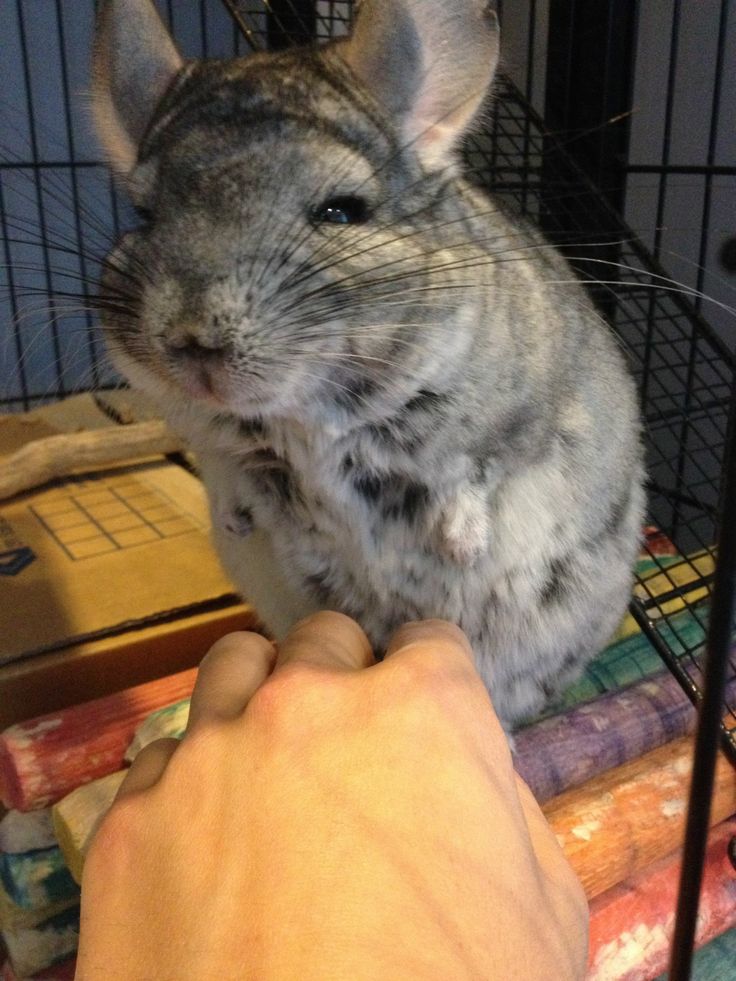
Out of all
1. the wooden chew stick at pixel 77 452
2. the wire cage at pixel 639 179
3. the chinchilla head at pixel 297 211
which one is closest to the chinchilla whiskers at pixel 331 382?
the chinchilla head at pixel 297 211

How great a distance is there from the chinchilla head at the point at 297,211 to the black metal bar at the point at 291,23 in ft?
2.32

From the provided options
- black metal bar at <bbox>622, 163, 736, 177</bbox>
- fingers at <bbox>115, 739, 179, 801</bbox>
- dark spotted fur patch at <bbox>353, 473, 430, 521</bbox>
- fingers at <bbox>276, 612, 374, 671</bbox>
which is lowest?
fingers at <bbox>115, 739, 179, 801</bbox>

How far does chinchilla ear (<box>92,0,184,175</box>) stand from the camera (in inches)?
40.6

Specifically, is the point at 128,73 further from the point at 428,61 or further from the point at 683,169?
the point at 683,169

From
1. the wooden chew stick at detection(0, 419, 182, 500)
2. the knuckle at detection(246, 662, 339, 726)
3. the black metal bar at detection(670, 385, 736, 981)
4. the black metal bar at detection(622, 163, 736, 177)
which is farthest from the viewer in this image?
the wooden chew stick at detection(0, 419, 182, 500)

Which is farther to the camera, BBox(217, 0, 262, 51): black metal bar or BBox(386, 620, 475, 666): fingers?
BBox(217, 0, 262, 51): black metal bar

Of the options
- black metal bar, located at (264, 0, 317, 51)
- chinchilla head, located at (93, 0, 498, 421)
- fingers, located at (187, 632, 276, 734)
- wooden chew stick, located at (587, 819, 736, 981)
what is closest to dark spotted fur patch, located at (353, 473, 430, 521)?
chinchilla head, located at (93, 0, 498, 421)

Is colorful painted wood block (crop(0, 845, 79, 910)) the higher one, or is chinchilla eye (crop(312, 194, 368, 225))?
chinchilla eye (crop(312, 194, 368, 225))

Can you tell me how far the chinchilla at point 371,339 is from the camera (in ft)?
2.74

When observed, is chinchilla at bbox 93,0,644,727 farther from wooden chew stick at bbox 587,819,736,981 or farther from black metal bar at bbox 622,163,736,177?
black metal bar at bbox 622,163,736,177

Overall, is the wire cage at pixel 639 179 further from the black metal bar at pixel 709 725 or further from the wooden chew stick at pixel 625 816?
the black metal bar at pixel 709 725

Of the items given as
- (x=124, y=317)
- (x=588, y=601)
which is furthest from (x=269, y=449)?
(x=588, y=601)

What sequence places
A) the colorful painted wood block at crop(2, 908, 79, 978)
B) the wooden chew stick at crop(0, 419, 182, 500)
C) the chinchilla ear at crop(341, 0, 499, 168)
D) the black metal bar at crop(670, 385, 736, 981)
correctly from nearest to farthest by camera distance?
the black metal bar at crop(670, 385, 736, 981), the chinchilla ear at crop(341, 0, 499, 168), the colorful painted wood block at crop(2, 908, 79, 978), the wooden chew stick at crop(0, 419, 182, 500)

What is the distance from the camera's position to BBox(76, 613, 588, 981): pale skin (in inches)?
20.8
